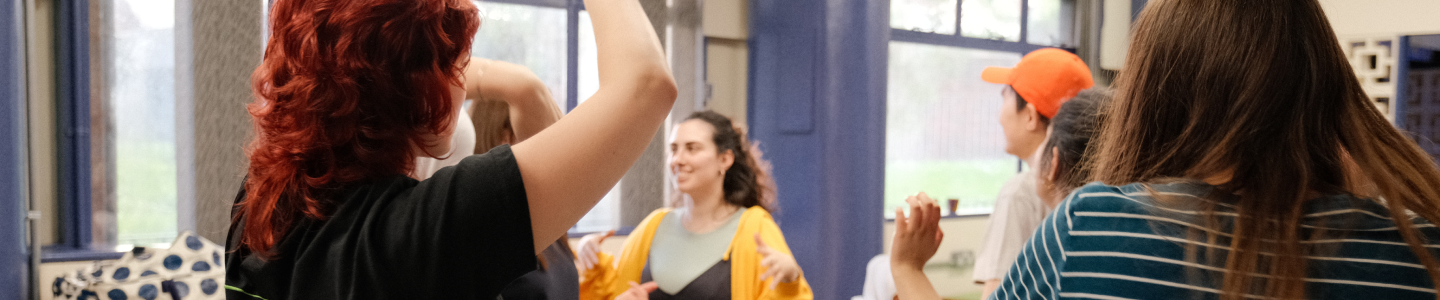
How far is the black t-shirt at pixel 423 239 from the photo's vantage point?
2.08 feet

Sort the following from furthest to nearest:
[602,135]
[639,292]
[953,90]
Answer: [953,90] < [639,292] < [602,135]

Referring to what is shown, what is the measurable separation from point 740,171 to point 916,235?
71.6 inches

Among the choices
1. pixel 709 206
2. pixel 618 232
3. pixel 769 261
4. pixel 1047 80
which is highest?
pixel 1047 80

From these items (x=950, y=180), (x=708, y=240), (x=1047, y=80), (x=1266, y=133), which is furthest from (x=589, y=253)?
(x=950, y=180)

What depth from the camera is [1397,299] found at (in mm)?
634

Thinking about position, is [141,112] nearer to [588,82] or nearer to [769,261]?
[588,82]

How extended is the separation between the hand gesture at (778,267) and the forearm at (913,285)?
1.27 m

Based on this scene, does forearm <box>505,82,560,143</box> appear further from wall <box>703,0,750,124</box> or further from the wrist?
wall <box>703,0,750,124</box>

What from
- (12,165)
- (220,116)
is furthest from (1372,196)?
(220,116)

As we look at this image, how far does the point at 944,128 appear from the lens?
18.9ft

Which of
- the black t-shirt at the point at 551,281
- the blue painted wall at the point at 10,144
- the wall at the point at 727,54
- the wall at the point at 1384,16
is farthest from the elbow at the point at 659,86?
the wall at the point at 1384,16

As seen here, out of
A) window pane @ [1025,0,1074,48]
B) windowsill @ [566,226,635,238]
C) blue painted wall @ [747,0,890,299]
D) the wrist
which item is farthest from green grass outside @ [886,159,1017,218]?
the wrist

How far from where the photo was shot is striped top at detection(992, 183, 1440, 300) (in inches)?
24.9

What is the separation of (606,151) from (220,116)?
141 inches
